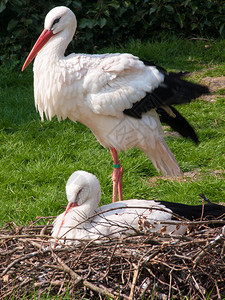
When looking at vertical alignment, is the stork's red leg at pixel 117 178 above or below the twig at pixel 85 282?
Answer: below

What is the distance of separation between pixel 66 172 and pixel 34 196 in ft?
1.43

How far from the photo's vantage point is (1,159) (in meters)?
5.43

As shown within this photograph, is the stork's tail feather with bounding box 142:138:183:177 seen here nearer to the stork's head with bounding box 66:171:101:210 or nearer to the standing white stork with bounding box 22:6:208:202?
the standing white stork with bounding box 22:6:208:202

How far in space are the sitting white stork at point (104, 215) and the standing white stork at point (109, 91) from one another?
2.78 feet

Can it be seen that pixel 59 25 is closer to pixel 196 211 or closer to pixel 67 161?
pixel 67 161

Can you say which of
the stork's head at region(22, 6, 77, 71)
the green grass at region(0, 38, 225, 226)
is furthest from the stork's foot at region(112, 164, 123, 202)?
the stork's head at region(22, 6, 77, 71)

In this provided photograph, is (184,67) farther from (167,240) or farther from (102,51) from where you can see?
(167,240)

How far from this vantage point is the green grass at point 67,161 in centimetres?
473

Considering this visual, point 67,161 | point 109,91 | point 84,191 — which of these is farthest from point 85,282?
point 67,161

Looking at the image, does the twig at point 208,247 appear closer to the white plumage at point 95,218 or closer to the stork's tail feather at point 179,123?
the white plumage at point 95,218

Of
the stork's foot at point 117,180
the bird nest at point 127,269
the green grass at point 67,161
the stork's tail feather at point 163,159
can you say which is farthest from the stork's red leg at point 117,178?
the bird nest at point 127,269

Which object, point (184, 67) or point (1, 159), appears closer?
point (1, 159)

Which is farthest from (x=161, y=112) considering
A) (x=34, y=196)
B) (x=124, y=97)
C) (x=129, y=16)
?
(x=129, y=16)

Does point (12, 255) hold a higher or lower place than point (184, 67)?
higher
